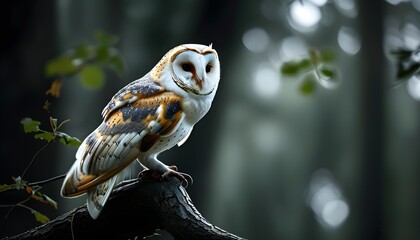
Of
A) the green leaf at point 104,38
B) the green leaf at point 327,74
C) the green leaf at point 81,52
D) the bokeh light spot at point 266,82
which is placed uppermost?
the bokeh light spot at point 266,82

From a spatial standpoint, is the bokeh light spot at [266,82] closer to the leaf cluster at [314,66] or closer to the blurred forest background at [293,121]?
the blurred forest background at [293,121]

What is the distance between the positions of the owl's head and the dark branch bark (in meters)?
0.15

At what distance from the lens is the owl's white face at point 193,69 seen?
1.04 meters

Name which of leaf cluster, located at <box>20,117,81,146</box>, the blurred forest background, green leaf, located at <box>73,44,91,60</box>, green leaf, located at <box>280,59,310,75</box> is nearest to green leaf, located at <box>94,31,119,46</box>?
green leaf, located at <box>73,44,91,60</box>

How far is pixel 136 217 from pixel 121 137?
14cm

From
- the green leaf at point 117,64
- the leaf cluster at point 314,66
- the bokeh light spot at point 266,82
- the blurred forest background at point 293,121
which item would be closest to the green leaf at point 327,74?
the leaf cluster at point 314,66

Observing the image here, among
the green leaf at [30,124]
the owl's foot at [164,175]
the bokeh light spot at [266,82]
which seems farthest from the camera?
the bokeh light spot at [266,82]

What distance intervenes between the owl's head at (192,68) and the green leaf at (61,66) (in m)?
0.51

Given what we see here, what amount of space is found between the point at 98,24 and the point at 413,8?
148 centimetres

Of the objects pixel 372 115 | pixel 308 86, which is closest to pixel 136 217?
pixel 308 86

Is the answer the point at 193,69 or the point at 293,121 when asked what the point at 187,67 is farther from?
the point at 293,121

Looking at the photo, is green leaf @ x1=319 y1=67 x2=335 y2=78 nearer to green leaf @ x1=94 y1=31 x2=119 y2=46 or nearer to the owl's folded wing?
green leaf @ x1=94 y1=31 x2=119 y2=46

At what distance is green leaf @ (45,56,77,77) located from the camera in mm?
504

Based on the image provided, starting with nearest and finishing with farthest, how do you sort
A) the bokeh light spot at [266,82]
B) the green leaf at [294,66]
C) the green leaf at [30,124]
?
the green leaf at [294,66]
the green leaf at [30,124]
the bokeh light spot at [266,82]
